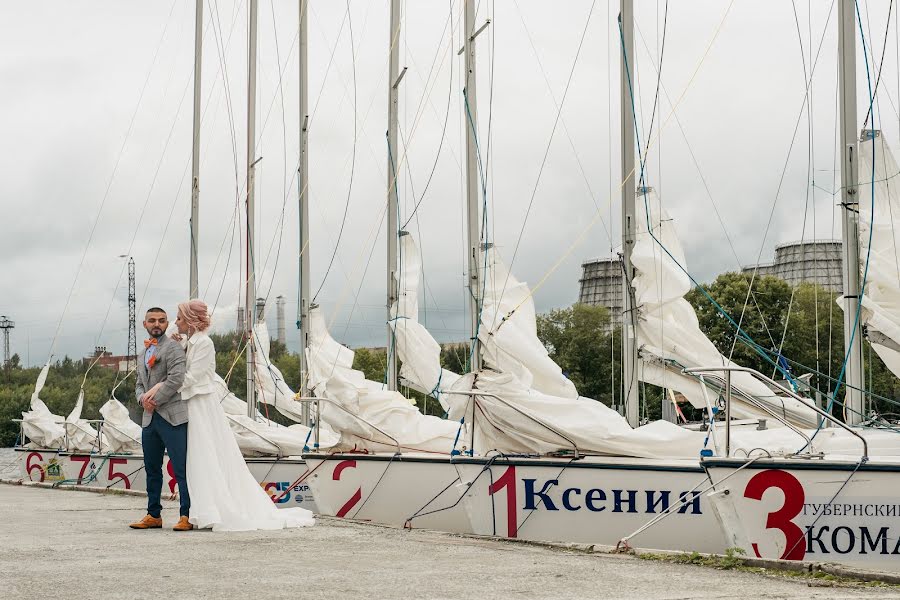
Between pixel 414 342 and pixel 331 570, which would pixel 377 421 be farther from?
pixel 331 570

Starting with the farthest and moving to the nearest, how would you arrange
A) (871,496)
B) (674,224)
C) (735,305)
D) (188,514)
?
(735,305)
(674,224)
(188,514)
(871,496)

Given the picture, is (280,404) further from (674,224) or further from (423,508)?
(423,508)

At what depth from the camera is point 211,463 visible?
10070 millimetres

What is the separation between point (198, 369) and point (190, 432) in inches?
20.9

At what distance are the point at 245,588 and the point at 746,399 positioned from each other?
12.2 m

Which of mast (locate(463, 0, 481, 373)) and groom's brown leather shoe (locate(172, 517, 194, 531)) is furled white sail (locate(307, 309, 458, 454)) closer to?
mast (locate(463, 0, 481, 373))

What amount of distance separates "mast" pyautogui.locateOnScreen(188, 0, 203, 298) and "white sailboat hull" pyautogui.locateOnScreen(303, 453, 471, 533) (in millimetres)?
15791

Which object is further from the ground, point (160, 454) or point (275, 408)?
point (275, 408)

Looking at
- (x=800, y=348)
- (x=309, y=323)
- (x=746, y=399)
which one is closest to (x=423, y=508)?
(x=746, y=399)

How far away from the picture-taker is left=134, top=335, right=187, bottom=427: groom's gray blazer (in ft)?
32.7

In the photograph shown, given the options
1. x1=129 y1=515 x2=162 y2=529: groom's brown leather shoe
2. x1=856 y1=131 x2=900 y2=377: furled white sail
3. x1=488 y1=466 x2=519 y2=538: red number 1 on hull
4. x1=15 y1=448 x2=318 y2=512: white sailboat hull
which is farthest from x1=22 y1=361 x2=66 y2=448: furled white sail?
x1=856 y1=131 x2=900 y2=377: furled white sail

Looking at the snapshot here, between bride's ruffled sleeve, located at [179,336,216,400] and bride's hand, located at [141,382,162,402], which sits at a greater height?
bride's ruffled sleeve, located at [179,336,216,400]

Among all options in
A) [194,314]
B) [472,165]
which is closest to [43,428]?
[472,165]

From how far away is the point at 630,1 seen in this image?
20266mm
